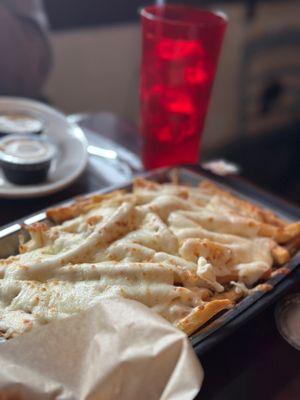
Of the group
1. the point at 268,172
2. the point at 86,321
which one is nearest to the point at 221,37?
the point at 86,321

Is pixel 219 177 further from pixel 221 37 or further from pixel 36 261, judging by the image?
pixel 36 261

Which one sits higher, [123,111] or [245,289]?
[245,289]

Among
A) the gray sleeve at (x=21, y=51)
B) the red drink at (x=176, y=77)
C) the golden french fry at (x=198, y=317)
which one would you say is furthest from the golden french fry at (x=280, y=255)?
the gray sleeve at (x=21, y=51)

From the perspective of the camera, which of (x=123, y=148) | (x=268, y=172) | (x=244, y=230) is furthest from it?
(x=268, y=172)

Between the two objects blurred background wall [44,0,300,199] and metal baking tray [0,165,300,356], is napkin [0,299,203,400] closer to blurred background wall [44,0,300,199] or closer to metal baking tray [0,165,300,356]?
metal baking tray [0,165,300,356]

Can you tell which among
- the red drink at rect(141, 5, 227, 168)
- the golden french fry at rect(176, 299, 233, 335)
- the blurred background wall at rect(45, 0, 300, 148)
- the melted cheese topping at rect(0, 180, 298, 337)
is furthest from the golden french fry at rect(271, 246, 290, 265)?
the blurred background wall at rect(45, 0, 300, 148)

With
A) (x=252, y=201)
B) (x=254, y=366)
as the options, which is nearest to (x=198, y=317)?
(x=254, y=366)

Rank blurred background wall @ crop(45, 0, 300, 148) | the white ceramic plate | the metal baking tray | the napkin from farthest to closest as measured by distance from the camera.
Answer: blurred background wall @ crop(45, 0, 300, 148), the white ceramic plate, the metal baking tray, the napkin
